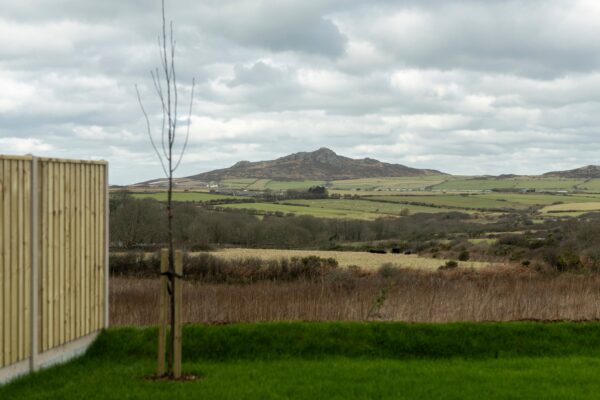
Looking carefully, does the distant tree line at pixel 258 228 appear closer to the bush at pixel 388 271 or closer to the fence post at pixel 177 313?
the bush at pixel 388 271

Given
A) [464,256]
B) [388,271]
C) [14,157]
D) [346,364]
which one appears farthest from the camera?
[464,256]

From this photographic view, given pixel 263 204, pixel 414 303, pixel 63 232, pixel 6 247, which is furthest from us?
pixel 263 204

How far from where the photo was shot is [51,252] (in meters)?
10.0

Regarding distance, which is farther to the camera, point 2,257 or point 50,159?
point 50,159

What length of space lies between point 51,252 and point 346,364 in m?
4.48

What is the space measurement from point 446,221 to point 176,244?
2830cm

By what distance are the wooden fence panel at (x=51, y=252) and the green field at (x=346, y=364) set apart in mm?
528

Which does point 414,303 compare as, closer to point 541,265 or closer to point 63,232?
point 63,232

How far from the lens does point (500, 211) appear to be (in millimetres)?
81438

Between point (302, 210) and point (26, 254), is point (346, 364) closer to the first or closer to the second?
point (26, 254)

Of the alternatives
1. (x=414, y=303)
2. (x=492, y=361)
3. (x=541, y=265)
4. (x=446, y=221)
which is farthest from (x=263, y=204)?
(x=492, y=361)

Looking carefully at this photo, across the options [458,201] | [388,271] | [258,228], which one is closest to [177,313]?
[388,271]

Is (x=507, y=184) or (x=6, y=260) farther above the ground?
(x=507, y=184)

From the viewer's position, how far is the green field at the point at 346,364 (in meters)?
8.89
